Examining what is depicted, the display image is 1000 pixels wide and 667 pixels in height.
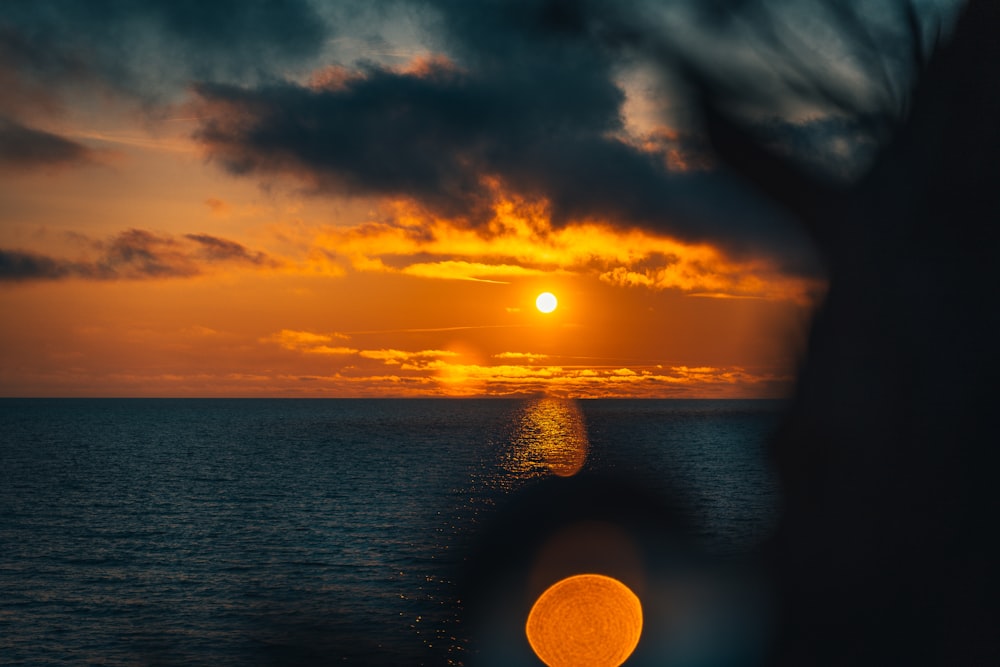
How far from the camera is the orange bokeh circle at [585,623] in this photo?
92.3 ft

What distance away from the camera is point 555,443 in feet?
473

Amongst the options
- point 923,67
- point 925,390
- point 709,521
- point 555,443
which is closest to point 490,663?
point 925,390

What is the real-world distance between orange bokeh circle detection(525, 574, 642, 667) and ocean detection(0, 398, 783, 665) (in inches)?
30.5

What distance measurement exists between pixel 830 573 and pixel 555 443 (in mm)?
134296

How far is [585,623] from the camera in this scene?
103 feet

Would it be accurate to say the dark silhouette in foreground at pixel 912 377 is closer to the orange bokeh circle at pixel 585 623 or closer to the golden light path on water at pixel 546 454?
the orange bokeh circle at pixel 585 623

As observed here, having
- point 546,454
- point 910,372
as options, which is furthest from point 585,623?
point 546,454

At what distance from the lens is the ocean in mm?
30094

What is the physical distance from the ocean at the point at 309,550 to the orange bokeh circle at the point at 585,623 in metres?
0.77

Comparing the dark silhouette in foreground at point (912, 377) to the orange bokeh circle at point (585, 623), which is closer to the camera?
the dark silhouette in foreground at point (912, 377)

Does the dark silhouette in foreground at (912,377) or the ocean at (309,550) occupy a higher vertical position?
the dark silhouette in foreground at (912,377)

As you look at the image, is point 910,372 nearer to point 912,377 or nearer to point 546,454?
point 912,377

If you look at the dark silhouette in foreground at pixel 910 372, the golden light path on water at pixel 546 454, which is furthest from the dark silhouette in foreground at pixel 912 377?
the golden light path on water at pixel 546 454

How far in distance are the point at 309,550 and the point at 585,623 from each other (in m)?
21.1
